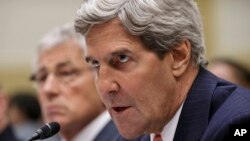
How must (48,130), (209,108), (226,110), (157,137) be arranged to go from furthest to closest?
(48,130) → (157,137) → (209,108) → (226,110)

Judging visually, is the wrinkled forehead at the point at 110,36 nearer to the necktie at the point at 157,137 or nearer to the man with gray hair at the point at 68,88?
the necktie at the point at 157,137

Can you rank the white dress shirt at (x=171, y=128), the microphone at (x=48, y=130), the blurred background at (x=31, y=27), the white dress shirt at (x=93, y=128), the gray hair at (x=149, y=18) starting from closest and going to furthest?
the gray hair at (x=149, y=18) < the white dress shirt at (x=171, y=128) < the microphone at (x=48, y=130) < the white dress shirt at (x=93, y=128) < the blurred background at (x=31, y=27)

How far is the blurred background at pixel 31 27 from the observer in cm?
920

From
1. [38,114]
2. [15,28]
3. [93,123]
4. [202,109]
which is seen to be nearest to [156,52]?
[202,109]

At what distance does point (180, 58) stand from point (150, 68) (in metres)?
0.14

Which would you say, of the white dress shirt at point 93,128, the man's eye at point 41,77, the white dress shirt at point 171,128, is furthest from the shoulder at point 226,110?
the man's eye at point 41,77

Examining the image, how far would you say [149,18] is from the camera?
2256mm

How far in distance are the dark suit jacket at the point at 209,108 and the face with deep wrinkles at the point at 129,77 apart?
94mm

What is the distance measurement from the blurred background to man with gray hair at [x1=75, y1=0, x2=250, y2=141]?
22.4 feet

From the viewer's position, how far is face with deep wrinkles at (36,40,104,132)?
3.88 metres

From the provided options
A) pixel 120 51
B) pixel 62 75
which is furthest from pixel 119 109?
pixel 62 75

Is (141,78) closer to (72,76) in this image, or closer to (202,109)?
(202,109)

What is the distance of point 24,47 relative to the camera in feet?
31.6

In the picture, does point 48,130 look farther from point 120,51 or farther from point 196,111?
point 196,111
